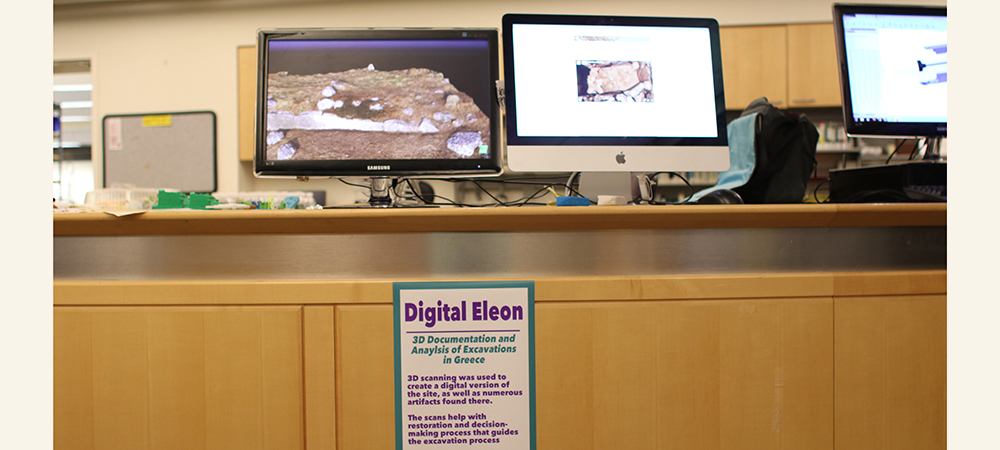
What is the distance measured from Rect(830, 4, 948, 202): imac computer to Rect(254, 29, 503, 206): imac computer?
0.90m

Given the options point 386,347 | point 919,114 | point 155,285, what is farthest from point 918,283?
point 155,285

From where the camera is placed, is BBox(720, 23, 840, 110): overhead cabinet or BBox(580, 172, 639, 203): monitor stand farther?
BBox(720, 23, 840, 110): overhead cabinet

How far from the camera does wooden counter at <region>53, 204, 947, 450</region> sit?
0.89m

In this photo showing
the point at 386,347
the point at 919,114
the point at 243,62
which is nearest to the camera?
the point at 386,347

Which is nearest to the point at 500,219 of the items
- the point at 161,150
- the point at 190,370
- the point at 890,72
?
the point at 190,370

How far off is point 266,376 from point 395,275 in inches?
12.5

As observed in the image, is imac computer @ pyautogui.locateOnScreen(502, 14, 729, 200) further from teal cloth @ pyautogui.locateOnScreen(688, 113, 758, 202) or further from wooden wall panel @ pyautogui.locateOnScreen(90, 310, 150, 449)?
wooden wall panel @ pyautogui.locateOnScreen(90, 310, 150, 449)

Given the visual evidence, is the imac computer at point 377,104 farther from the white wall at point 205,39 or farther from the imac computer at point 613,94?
the white wall at point 205,39

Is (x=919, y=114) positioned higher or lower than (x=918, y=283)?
higher

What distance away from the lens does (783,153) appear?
111cm

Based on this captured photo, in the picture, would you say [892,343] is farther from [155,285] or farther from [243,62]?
[243,62]

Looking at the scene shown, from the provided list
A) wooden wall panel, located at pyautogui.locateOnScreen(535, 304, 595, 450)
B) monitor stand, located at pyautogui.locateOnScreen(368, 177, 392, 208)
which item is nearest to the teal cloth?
wooden wall panel, located at pyautogui.locateOnScreen(535, 304, 595, 450)

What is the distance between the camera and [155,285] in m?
0.89

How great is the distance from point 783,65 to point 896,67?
7.03 ft
